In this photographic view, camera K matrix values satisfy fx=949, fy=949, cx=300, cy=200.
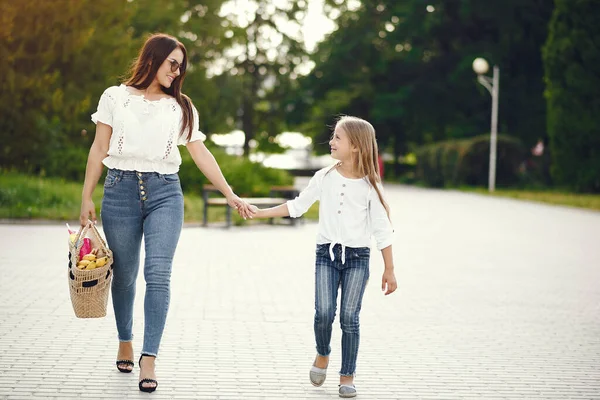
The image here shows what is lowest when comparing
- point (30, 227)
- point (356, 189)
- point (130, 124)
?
point (30, 227)

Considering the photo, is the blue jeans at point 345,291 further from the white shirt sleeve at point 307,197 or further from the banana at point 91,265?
the banana at point 91,265

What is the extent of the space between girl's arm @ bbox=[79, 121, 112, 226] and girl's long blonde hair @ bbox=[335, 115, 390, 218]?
126cm

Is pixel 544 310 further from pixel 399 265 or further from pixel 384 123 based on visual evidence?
pixel 384 123

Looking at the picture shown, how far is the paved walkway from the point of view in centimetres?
531

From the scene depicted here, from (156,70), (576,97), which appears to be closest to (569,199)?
(576,97)

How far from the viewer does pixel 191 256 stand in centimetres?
1210

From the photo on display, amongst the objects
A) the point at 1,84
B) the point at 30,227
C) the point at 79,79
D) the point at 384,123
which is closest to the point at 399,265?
the point at 30,227

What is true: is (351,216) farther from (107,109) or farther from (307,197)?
(107,109)

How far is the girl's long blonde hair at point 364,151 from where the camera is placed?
5.16 meters

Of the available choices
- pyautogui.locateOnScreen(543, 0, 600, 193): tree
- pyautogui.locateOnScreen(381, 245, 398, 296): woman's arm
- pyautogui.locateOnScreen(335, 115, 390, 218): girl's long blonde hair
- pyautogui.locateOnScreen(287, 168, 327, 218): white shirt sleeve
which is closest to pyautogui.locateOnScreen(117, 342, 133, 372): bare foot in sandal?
pyautogui.locateOnScreen(287, 168, 327, 218): white shirt sleeve

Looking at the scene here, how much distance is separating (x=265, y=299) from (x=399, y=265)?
3.69 meters

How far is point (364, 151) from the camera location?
203 inches

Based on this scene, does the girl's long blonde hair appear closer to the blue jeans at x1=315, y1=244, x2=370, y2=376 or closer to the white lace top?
the blue jeans at x1=315, y1=244, x2=370, y2=376

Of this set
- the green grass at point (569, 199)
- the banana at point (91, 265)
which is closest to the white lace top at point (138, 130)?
the banana at point (91, 265)
